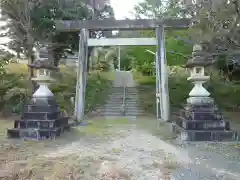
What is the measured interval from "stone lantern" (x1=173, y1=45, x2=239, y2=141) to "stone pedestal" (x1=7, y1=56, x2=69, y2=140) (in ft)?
11.3

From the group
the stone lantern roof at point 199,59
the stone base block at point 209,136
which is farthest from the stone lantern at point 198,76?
the stone base block at point 209,136

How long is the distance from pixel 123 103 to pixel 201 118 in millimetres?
6757

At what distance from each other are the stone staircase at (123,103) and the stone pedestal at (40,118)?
501cm

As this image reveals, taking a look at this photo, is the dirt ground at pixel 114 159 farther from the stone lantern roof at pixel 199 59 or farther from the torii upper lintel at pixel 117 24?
the torii upper lintel at pixel 117 24

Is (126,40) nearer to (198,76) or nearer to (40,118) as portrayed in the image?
(198,76)

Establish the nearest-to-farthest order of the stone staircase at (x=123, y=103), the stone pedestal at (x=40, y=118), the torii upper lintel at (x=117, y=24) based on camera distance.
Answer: the stone pedestal at (x=40, y=118) < the torii upper lintel at (x=117, y=24) < the stone staircase at (x=123, y=103)

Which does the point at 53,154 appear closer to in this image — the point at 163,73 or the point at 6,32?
the point at 163,73

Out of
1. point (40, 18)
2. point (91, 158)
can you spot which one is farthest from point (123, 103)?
point (91, 158)

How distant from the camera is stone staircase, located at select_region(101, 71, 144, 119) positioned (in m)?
12.6

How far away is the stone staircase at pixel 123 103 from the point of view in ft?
41.2

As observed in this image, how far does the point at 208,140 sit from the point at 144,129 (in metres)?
2.57

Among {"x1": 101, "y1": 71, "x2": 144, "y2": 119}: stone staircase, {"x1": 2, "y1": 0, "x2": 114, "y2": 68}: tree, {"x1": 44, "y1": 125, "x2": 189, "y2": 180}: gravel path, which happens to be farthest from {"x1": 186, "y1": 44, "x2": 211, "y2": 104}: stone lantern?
{"x1": 2, "y1": 0, "x2": 114, "y2": 68}: tree

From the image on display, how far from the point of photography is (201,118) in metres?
6.87

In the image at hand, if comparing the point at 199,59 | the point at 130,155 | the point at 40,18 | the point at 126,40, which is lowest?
the point at 130,155
